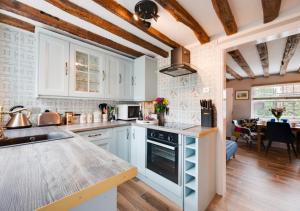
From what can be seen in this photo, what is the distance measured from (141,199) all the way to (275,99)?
4918 millimetres

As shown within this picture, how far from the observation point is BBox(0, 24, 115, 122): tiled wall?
1722mm

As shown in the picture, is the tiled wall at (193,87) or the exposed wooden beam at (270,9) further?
the tiled wall at (193,87)

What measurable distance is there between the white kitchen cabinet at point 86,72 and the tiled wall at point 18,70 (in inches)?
18.2

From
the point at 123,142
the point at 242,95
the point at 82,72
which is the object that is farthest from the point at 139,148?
the point at 242,95

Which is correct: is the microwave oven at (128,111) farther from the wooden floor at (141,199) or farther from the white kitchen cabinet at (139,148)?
the wooden floor at (141,199)

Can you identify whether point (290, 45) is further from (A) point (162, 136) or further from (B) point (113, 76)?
(B) point (113, 76)

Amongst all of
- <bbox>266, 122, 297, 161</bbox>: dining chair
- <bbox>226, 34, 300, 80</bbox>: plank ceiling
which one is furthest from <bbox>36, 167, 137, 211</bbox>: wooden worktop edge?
<bbox>266, 122, 297, 161</bbox>: dining chair

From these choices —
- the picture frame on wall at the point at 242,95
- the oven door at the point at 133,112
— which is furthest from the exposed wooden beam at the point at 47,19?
the picture frame on wall at the point at 242,95

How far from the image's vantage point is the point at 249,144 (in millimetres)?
4156

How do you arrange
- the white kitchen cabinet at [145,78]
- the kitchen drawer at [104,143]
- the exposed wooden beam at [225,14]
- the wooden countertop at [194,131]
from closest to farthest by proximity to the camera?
the exposed wooden beam at [225,14], the wooden countertop at [194,131], the kitchen drawer at [104,143], the white kitchen cabinet at [145,78]

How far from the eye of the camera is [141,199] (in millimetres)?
1761

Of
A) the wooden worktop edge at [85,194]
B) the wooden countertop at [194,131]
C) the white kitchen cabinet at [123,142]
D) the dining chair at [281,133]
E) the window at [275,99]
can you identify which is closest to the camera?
the wooden worktop edge at [85,194]

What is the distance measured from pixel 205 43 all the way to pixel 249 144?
3606 mm

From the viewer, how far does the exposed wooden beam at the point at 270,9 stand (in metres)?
1.28
